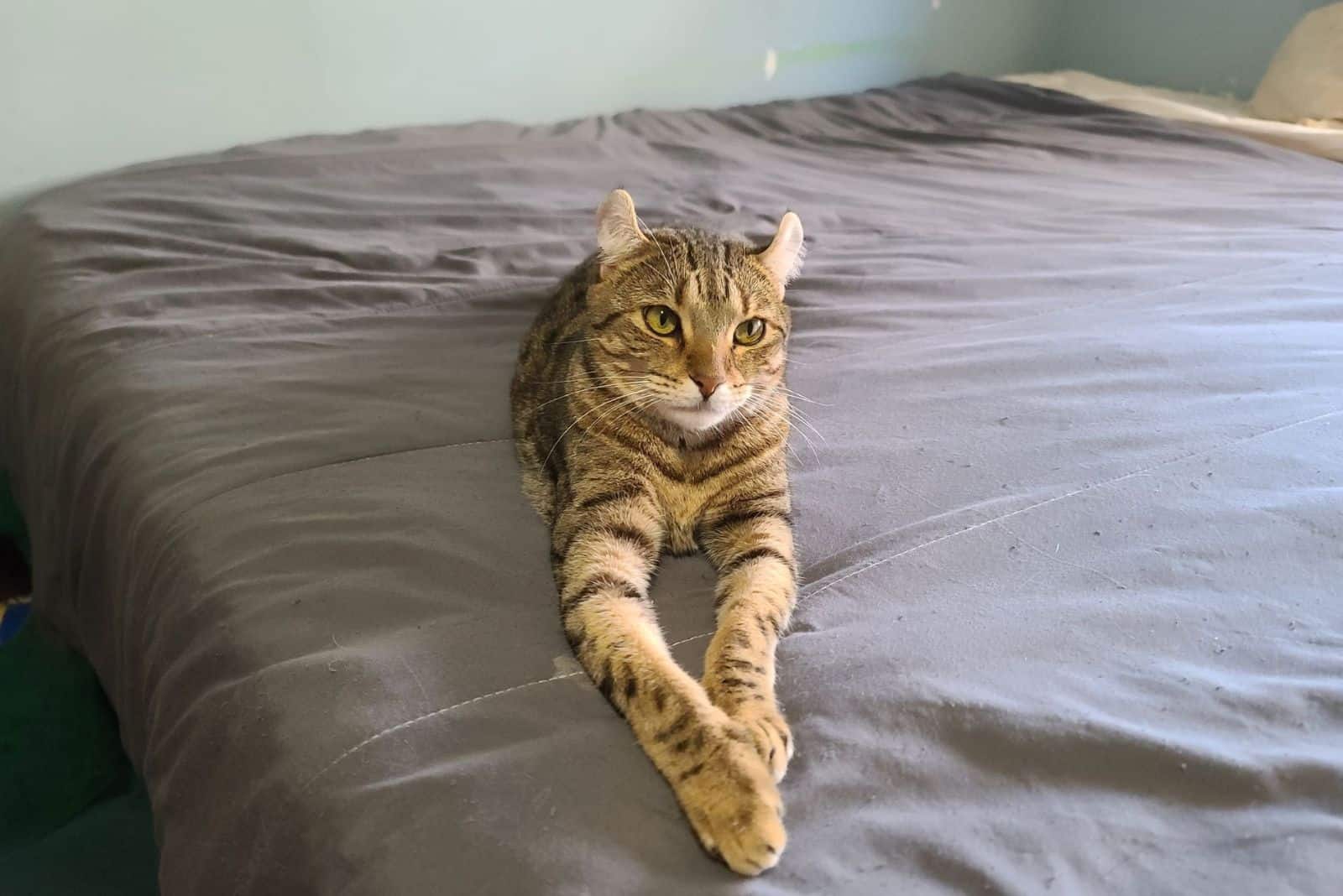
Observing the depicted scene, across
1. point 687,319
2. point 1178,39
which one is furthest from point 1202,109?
point 687,319

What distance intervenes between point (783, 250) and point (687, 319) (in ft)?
0.66

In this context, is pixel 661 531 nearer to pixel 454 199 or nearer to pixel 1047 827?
pixel 1047 827

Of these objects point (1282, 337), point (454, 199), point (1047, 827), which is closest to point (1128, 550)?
point (1047, 827)

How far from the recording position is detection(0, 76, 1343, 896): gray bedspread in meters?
0.74

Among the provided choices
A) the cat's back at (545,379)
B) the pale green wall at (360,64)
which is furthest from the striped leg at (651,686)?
the pale green wall at (360,64)

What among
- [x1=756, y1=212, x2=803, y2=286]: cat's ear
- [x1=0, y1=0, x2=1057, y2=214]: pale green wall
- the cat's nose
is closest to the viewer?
the cat's nose

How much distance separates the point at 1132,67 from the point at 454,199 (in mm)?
2967

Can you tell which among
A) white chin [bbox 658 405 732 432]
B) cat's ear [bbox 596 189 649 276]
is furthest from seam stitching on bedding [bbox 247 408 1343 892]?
cat's ear [bbox 596 189 649 276]

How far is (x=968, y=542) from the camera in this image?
108 centimetres

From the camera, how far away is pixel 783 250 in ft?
4.32

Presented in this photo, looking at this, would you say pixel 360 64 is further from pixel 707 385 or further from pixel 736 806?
pixel 736 806

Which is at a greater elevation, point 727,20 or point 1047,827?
point 727,20

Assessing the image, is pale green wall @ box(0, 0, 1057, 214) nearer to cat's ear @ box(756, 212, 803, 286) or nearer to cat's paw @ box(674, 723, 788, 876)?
cat's ear @ box(756, 212, 803, 286)

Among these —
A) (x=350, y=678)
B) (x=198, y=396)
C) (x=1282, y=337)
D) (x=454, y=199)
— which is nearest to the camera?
(x=350, y=678)
